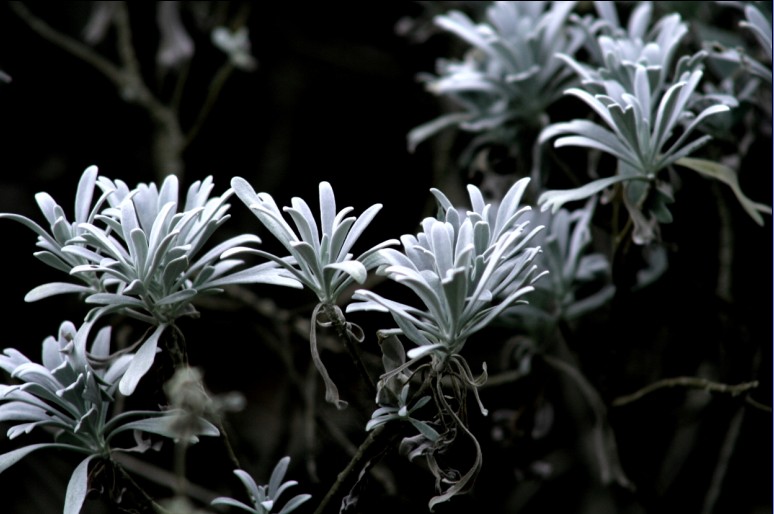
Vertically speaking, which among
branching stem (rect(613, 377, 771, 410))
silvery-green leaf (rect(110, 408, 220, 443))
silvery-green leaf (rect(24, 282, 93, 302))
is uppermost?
silvery-green leaf (rect(24, 282, 93, 302))

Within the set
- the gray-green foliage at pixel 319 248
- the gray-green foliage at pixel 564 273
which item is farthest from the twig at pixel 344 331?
the gray-green foliage at pixel 564 273

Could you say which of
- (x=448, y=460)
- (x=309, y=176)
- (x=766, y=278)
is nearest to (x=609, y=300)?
(x=766, y=278)

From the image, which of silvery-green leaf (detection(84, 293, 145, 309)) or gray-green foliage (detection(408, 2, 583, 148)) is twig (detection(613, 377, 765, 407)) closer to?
gray-green foliage (detection(408, 2, 583, 148))

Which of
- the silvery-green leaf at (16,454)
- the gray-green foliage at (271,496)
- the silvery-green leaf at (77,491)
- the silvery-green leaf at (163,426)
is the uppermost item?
the silvery-green leaf at (16,454)

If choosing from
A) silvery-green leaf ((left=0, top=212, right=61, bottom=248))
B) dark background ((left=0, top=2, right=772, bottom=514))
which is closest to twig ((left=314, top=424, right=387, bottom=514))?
dark background ((left=0, top=2, right=772, bottom=514))

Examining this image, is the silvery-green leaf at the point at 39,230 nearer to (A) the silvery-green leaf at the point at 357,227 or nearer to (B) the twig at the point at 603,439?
(A) the silvery-green leaf at the point at 357,227

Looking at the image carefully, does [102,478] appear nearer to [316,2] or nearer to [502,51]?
[502,51]
